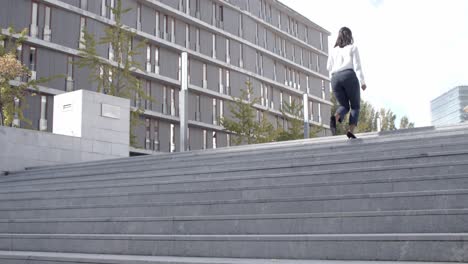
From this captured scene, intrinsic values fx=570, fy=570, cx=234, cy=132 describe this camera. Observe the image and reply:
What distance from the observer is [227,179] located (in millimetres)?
7176

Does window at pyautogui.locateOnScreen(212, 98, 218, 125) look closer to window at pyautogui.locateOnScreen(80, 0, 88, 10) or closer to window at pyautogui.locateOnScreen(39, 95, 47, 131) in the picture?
window at pyautogui.locateOnScreen(80, 0, 88, 10)

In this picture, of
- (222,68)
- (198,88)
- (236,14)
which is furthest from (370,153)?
(236,14)

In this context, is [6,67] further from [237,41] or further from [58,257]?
[237,41]

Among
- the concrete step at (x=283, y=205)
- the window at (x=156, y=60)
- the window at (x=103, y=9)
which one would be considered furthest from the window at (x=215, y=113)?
the concrete step at (x=283, y=205)

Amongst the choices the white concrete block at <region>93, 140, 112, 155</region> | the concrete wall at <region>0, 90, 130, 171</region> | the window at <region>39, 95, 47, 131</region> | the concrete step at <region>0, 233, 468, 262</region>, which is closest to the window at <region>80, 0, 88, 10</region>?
the window at <region>39, 95, 47, 131</region>

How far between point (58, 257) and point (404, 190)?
3559 mm

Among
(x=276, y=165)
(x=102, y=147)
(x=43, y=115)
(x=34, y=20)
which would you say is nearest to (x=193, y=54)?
(x=34, y=20)

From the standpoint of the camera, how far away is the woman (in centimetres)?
871

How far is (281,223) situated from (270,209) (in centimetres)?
54

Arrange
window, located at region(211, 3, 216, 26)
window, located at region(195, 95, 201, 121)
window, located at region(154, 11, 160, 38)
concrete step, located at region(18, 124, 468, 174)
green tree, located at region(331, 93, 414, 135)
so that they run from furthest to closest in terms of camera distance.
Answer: green tree, located at region(331, 93, 414, 135)
window, located at region(211, 3, 216, 26)
window, located at region(195, 95, 201, 121)
window, located at region(154, 11, 160, 38)
concrete step, located at region(18, 124, 468, 174)

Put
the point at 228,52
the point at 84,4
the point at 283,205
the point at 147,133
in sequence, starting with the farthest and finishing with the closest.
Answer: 1. the point at 228,52
2. the point at 147,133
3. the point at 84,4
4. the point at 283,205

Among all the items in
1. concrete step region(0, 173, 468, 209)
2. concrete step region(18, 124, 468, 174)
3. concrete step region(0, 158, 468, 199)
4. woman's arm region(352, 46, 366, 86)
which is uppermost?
woman's arm region(352, 46, 366, 86)

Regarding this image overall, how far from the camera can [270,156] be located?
848 centimetres

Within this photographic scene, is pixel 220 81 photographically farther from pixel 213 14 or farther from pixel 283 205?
pixel 283 205
